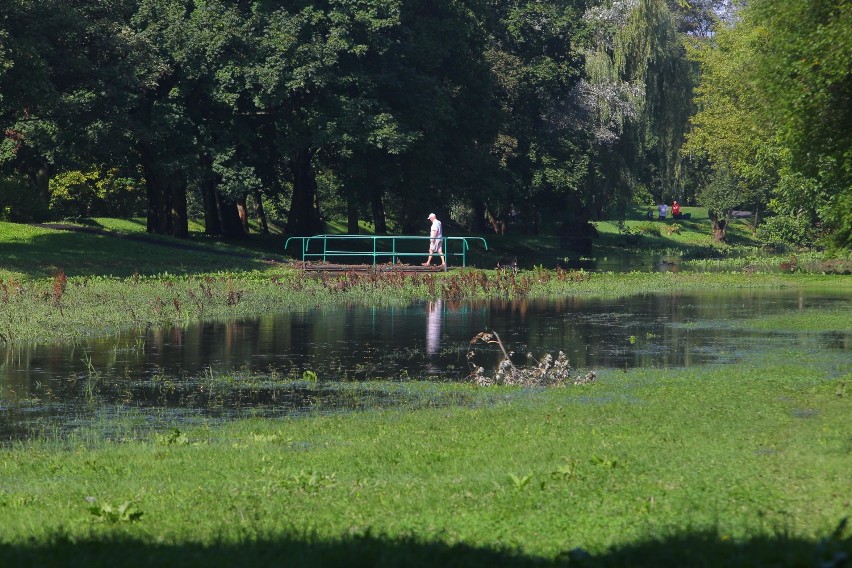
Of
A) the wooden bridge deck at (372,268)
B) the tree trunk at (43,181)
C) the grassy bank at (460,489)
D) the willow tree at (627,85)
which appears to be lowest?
the grassy bank at (460,489)

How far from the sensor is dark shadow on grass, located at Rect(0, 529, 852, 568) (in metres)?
7.79

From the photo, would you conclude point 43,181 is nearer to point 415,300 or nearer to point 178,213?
point 178,213

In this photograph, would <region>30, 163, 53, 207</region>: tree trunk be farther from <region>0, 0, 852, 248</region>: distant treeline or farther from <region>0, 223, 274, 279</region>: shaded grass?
<region>0, 223, 274, 279</region>: shaded grass

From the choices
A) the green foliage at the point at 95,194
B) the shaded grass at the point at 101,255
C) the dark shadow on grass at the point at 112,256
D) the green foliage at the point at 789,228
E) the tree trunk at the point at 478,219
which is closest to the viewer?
the shaded grass at the point at 101,255

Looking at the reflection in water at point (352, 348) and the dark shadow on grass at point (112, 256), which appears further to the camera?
the dark shadow on grass at point (112, 256)

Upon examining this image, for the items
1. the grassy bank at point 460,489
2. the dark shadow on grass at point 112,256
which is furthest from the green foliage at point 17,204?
the grassy bank at point 460,489

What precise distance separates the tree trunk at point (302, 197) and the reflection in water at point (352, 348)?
26068 millimetres

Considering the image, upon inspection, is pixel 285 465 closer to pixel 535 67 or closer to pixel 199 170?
pixel 199 170

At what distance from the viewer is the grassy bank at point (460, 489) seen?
833cm

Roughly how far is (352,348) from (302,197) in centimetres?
3742

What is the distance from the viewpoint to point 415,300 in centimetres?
3750

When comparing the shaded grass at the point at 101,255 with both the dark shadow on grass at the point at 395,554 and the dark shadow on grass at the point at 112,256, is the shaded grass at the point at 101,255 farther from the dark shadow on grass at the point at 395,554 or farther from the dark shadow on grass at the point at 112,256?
the dark shadow on grass at the point at 395,554

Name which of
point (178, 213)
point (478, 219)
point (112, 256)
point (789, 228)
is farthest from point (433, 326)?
point (478, 219)

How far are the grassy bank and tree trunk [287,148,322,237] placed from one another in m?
45.1
